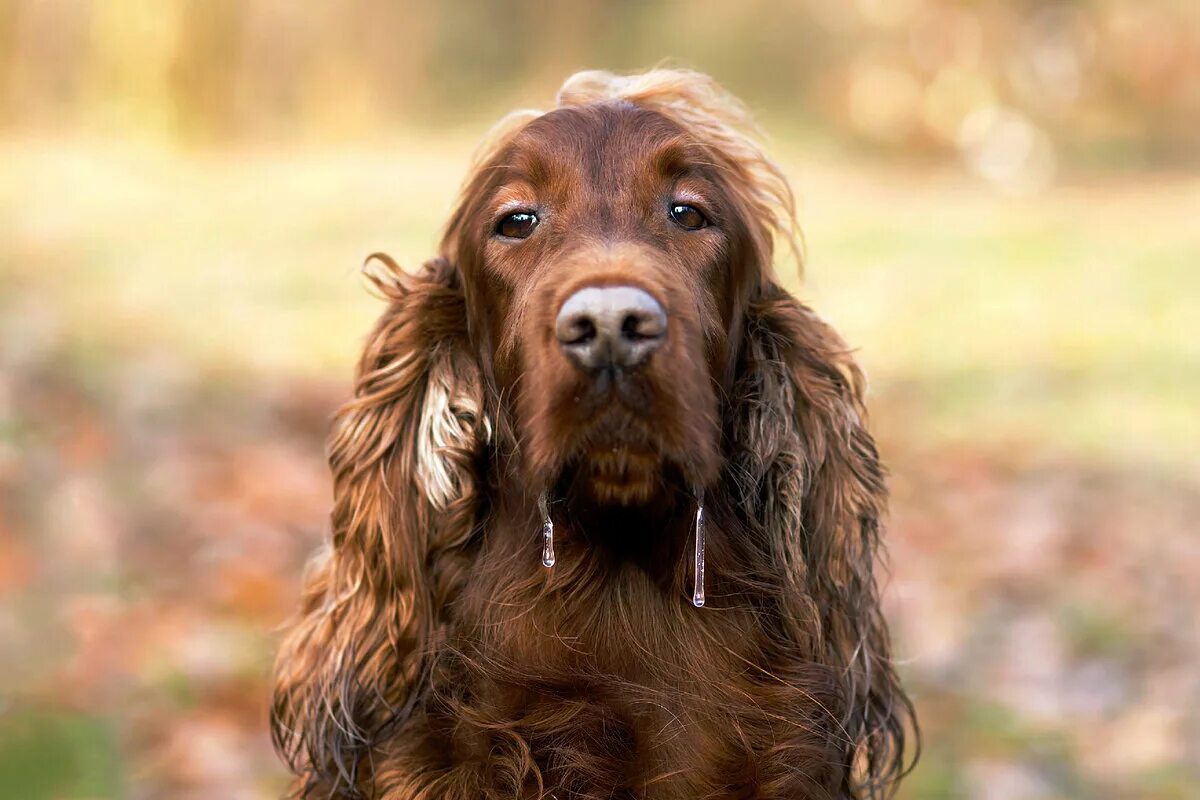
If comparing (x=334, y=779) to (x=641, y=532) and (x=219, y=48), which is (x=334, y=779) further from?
(x=219, y=48)

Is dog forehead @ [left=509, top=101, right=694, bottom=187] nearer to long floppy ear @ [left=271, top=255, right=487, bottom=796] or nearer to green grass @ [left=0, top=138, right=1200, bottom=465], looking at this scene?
long floppy ear @ [left=271, top=255, right=487, bottom=796]

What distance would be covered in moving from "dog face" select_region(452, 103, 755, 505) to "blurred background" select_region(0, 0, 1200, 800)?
76cm

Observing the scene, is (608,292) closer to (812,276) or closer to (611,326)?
(611,326)

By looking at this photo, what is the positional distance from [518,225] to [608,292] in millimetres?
499

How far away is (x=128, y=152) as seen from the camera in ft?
26.9

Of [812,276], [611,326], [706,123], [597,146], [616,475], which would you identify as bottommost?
[616,475]

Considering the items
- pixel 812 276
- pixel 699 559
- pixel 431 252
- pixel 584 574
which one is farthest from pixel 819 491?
pixel 812 276

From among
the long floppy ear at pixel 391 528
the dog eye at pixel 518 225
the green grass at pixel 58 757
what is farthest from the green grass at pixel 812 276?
the dog eye at pixel 518 225

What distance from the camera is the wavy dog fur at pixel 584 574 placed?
2619 mm

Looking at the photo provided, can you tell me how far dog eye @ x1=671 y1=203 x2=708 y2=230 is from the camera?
8.94 feet

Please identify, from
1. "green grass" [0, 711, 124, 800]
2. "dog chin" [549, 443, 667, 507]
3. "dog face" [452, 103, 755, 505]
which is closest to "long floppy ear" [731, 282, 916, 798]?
"dog face" [452, 103, 755, 505]

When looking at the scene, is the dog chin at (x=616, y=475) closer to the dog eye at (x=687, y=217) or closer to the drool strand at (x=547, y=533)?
the drool strand at (x=547, y=533)

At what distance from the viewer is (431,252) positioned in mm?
5742

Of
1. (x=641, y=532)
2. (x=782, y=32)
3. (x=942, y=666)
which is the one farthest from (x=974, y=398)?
(x=641, y=532)
